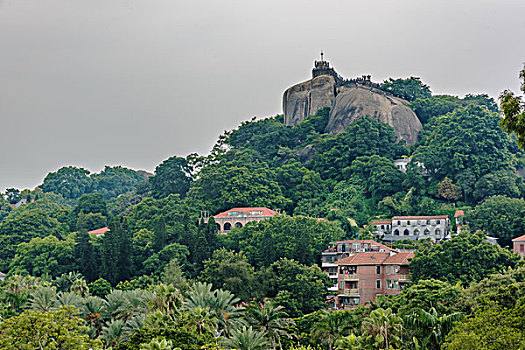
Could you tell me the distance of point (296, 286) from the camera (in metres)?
58.2

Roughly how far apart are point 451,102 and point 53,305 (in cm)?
7185

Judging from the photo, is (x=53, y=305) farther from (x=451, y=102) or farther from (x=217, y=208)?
(x=451, y=102)

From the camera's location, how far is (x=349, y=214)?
264ft

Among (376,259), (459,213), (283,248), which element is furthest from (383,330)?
(459,213)

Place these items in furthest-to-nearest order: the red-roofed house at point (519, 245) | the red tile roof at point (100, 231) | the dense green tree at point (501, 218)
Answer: the red tile roof at point (100, 231) → the dense green tree at point (501, 218) → the red-roofed house at point (519, 245)

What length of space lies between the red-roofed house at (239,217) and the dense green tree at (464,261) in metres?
28.0

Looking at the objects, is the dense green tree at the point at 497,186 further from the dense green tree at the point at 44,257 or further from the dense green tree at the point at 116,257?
the dense green tree at the point at 44,257

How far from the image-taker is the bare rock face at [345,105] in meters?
102

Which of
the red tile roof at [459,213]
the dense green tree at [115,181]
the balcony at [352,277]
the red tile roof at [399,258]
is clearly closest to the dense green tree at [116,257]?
the balcony at [352,277]

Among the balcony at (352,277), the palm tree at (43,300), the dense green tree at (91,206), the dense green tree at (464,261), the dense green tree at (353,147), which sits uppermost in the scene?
the dense green tree at (353,147)

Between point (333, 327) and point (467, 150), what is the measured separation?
41.6 metres

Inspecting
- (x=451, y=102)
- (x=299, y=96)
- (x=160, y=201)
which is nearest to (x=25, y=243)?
(x=160, y=201)

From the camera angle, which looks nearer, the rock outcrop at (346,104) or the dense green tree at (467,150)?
the dense green tree at (467,150)

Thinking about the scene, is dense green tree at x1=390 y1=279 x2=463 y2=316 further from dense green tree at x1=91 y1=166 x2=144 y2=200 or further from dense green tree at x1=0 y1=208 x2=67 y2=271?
dense green tree at x1=91 y1=166 x2=144 y2=200
